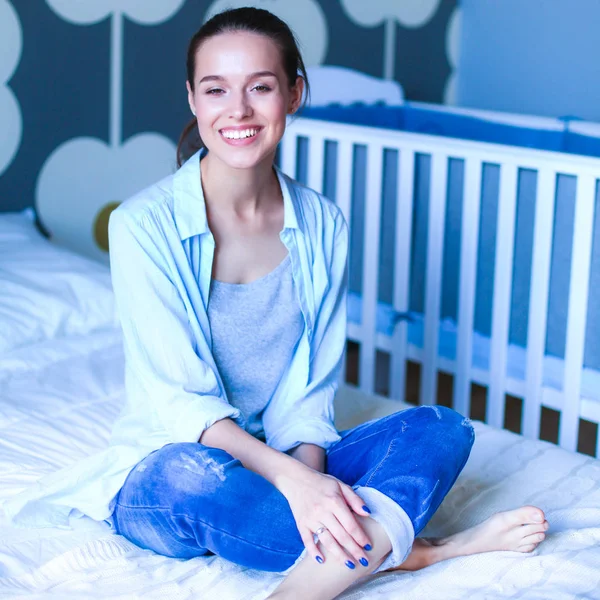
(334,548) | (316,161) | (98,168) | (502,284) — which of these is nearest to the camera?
(334,548)

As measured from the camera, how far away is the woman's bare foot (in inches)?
45.7

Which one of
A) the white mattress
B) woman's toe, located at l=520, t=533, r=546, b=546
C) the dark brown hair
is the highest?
the dark brown hair

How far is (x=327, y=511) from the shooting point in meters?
1.04

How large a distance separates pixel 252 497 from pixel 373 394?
722mm

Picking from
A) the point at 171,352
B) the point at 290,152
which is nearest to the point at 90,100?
the point at 290,152

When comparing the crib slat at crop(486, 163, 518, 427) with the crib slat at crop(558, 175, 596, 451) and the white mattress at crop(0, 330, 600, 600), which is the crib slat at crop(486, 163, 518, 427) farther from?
the white mattress at crop(0, 330, 600, 600)

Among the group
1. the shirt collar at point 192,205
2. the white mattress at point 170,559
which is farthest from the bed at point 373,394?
the shirt collar at point 192,205

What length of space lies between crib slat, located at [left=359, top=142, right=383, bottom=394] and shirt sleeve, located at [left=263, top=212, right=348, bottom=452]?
2.27 ft

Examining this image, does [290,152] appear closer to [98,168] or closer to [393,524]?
[98,168]

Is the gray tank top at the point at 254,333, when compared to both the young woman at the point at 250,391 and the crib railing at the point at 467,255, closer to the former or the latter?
the young woman at the point at 250,391

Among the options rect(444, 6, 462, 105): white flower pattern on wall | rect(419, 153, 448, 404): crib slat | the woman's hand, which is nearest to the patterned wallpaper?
rect(444, 6, 462, 105): white flower pattern on wall

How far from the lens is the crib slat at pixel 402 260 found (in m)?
2.07

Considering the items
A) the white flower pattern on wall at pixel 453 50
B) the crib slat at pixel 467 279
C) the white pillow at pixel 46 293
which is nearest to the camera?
the white pillow at pixel 46 293

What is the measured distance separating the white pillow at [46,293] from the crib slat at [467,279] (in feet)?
2.39
